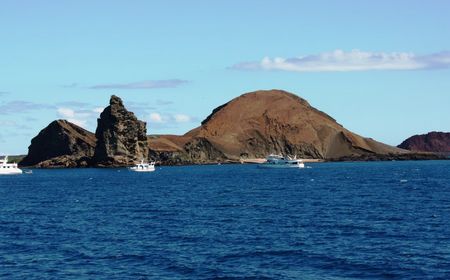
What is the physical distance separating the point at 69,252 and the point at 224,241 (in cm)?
1293

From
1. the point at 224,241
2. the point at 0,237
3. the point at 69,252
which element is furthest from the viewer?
the point at 0,237

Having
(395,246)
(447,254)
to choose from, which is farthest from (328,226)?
(447,254)

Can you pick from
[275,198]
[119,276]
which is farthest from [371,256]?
[275,198]

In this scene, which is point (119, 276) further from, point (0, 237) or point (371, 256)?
point (0, 237)

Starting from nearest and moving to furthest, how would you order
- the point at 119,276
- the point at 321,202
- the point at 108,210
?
the point at 119,276, the point at 108,210, the point at 321,202

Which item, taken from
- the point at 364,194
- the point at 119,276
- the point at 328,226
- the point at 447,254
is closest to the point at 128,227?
the point at 328,226

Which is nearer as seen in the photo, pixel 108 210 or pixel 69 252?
pixel 69 252

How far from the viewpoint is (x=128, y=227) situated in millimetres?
70375

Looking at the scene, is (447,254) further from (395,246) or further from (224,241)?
(224,241)

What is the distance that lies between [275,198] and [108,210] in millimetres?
28539

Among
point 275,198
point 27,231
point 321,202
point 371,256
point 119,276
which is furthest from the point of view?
point 275,198

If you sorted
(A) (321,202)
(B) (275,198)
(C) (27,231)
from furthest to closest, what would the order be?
(B) (275,198)
(A) (321,202)
(C) (27,231)

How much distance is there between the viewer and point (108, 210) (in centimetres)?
9094

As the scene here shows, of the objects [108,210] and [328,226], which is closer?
[328,226]
